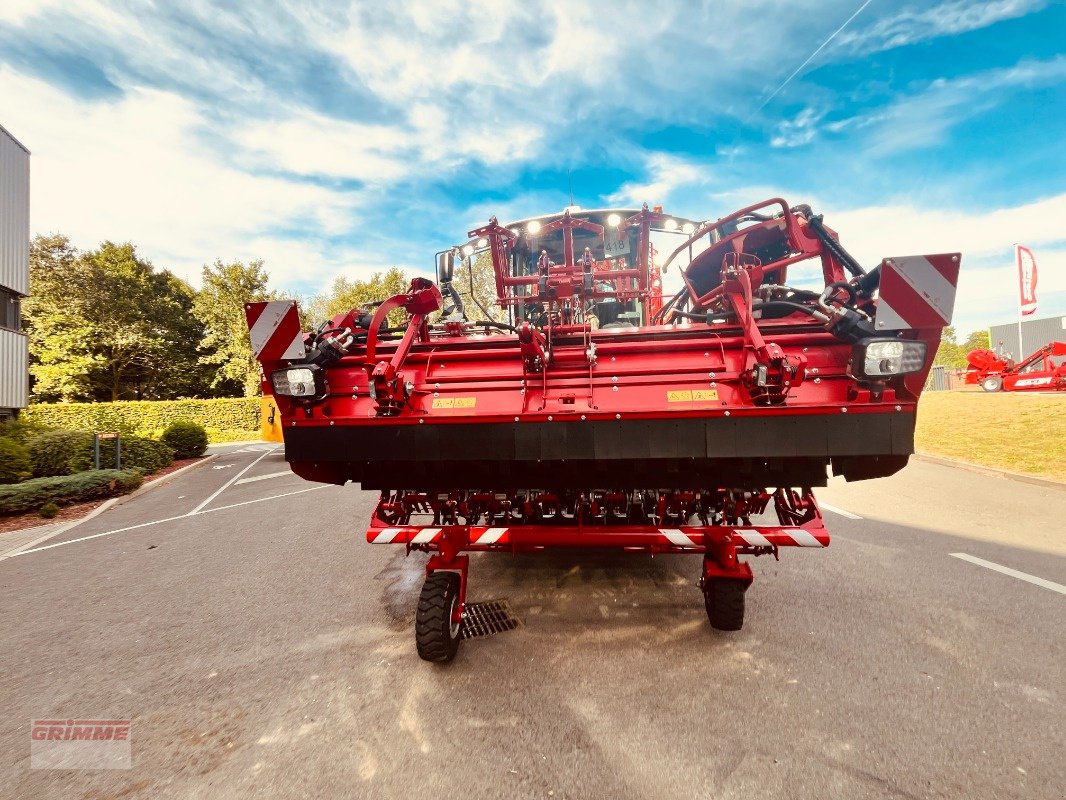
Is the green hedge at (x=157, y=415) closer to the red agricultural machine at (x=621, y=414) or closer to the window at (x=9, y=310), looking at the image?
the window at (x=9, y=310)

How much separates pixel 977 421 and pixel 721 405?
48.4 ft

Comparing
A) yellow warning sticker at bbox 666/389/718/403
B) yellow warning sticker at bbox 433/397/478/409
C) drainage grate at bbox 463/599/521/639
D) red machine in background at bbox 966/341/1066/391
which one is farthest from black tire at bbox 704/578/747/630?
red machine in background at bbox 966/341/1066/391

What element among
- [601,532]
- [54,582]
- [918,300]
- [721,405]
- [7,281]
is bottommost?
[54,582]

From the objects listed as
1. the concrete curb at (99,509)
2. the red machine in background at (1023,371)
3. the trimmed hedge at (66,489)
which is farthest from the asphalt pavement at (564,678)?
the red machine in background at (1023,371)

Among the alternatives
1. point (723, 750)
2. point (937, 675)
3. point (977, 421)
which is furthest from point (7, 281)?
point (977, 421)

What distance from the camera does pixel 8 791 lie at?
1926 mm

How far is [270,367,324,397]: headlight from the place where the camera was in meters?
2.72

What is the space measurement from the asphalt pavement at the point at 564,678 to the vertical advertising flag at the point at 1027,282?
62.1 ft

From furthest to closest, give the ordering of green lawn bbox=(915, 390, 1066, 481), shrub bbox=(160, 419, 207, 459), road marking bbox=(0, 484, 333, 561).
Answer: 1. shrub bbox=(160, 419, 207, 459)
2. green lawn bbox=(915, 390, 1066, 481)
3. road marking bbox=(0, 484, 333, 561)

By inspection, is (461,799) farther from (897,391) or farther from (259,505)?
(259,505)

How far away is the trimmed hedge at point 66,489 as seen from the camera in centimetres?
721

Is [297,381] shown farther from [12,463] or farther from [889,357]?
[12,463]

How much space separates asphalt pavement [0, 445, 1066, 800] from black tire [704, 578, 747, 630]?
0.39 ft

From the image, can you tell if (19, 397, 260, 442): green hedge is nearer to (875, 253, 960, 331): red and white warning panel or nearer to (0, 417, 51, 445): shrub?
(0, 417, 51, 445): shrub
